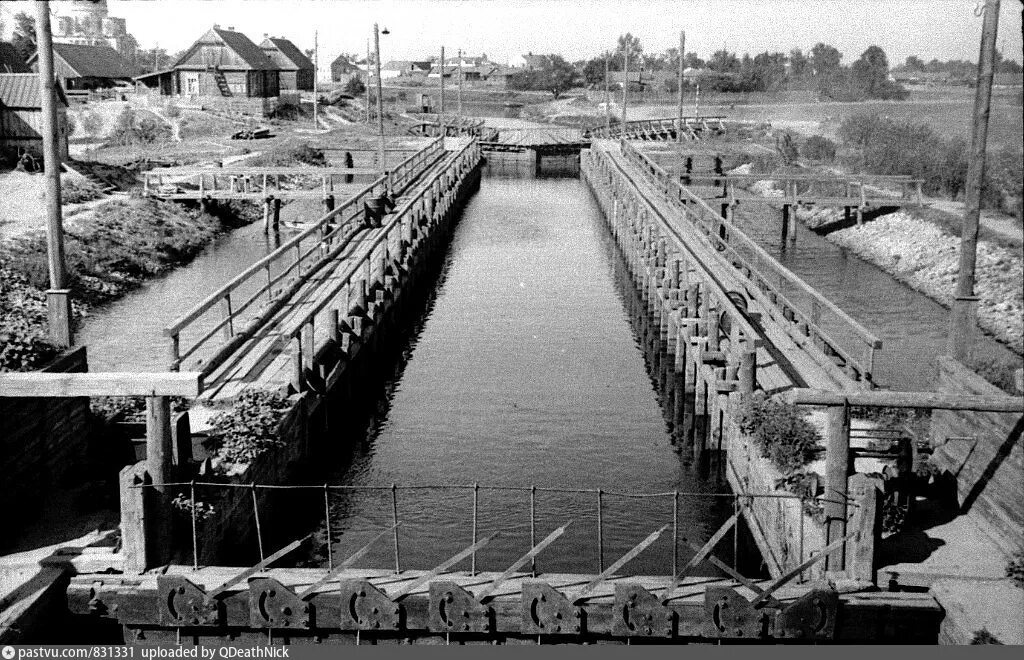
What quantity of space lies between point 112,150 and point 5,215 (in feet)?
92.3

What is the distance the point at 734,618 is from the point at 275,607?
505 centimetres

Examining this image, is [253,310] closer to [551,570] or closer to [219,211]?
[551,570]

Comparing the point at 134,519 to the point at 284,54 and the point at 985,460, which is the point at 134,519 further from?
the point at 284,54

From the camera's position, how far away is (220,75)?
87688mm

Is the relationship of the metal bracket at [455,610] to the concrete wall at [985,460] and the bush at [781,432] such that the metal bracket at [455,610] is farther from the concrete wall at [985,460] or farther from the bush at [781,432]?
the concrete wall at [985,460]

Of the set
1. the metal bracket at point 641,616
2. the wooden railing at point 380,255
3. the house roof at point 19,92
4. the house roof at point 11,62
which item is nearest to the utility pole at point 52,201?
the wooden railing at point 380,255

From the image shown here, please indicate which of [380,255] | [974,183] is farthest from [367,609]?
[380,255]

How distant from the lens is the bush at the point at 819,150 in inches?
2675

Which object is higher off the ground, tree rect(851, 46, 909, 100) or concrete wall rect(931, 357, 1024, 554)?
Result: tree rect(851, 46, 909, 100)

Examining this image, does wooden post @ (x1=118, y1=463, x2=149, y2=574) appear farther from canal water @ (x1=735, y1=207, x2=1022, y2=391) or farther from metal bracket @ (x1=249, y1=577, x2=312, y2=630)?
canal water @ (x1=735, y1=207, x2=1022, y2=391)

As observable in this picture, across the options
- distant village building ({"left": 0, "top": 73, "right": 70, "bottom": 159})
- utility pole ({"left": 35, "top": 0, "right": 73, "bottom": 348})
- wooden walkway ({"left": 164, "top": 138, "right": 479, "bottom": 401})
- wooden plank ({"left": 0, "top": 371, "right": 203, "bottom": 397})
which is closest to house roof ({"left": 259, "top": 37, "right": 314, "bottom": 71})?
distant village building ({"left": 0, "top": 73, "right": 70, "bottom": 159})

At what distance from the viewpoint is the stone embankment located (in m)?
30.6

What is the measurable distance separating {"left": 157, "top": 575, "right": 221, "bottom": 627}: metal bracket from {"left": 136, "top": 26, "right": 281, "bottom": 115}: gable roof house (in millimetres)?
77211

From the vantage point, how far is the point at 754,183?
63.9 metres
